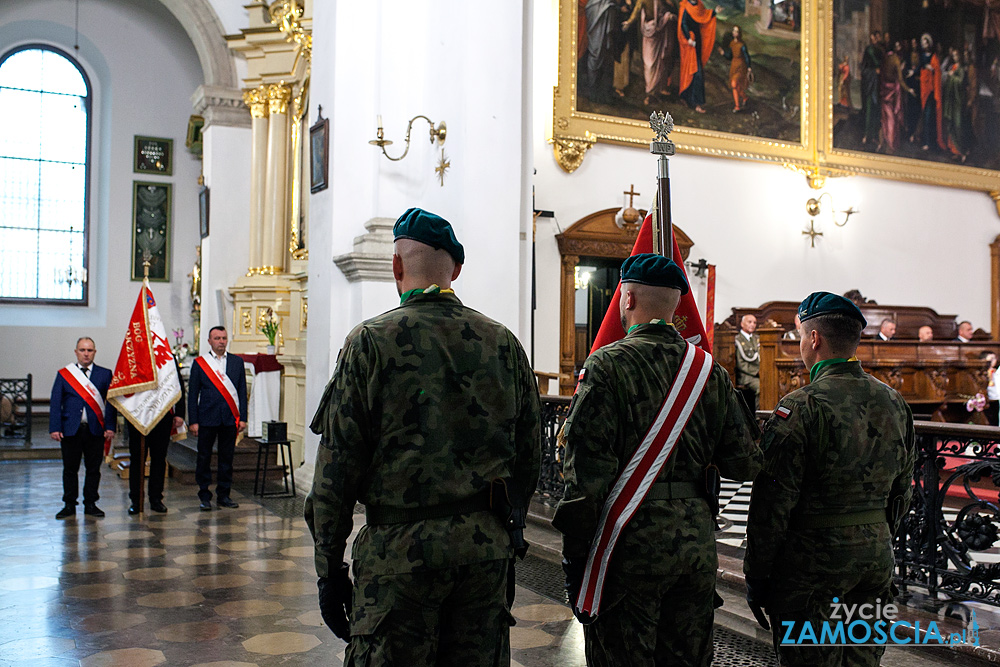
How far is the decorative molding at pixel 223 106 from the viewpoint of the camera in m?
13.5

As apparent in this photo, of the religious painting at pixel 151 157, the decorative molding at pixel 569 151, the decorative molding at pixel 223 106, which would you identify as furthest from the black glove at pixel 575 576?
the religious painting at pixel 151 157

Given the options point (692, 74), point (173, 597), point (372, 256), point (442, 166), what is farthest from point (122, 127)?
Answer: point (173, 597)

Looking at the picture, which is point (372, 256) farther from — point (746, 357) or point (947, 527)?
point (746, 357)

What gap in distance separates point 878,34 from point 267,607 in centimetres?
1507

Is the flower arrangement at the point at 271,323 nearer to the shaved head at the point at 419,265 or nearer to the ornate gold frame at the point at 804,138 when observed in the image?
the ornate gold frame at the point at 804,138

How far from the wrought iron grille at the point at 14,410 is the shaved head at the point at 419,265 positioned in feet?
36.9

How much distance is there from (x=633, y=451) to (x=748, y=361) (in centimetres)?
1004

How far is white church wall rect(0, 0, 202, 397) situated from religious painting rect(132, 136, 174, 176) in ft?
0.38

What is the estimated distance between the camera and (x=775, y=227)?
14.9 metres

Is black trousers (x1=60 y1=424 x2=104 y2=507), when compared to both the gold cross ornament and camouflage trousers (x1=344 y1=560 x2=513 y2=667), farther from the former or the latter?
camouflage trousers (x1=344 y1=560 x2=513 y2=667)

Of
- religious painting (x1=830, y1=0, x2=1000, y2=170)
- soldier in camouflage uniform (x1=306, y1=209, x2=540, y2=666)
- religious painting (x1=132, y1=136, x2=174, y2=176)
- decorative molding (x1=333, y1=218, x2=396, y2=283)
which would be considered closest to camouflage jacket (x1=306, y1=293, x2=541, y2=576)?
soldier in camouflage uniform (x1=306, y1=209, x2=540, y2=666)

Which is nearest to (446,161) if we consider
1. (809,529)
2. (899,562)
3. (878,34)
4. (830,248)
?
(899,562)

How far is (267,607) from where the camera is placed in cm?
469

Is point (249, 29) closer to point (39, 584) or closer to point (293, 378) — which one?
point (293, 378)
